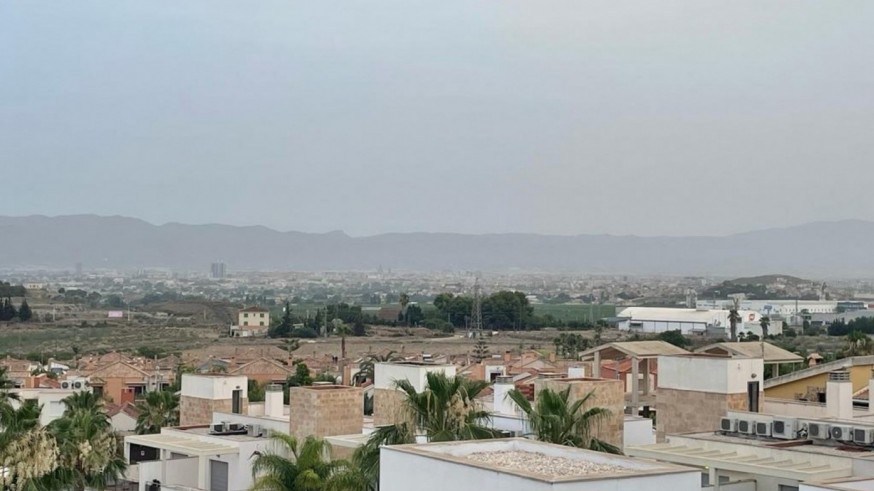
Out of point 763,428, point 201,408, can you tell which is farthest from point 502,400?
point 201,408

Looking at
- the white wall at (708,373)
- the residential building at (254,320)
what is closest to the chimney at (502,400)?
the white wall at (708,373)

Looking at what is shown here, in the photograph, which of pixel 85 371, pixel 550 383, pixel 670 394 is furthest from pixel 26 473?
pixel 85 371

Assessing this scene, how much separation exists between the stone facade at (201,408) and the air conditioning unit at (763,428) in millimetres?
15590

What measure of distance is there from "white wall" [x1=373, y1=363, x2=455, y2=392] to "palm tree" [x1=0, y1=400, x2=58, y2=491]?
8.25 m

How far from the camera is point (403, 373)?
29672 mm

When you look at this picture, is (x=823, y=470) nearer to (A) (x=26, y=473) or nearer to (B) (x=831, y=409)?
(B) (x=831, y=409)

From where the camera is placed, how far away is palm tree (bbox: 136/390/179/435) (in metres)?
41.2

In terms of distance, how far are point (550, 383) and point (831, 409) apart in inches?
232

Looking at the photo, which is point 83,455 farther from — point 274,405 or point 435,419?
point 274,405

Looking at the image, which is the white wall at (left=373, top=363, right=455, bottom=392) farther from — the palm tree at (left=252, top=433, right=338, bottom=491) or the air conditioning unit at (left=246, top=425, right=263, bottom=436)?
the palm tree at (left=252, top=433, right=338, bottom=491)

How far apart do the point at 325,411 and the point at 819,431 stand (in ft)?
37.8

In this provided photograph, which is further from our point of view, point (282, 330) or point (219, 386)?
point (282, 330)

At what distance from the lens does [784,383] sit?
1499 inches

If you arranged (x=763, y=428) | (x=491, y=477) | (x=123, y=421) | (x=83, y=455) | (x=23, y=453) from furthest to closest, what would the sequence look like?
(x=123, y=421) < (x=83, y=455) < (x=763, y=428) < (x=23, y=453) < (x=491, y=477)
